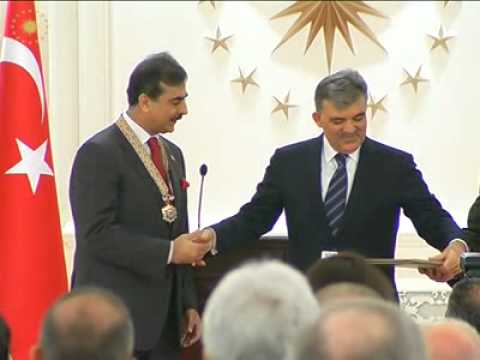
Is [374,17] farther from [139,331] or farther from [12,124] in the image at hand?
[139,331]

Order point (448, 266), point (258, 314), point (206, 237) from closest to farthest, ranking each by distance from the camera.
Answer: point (258, 314), point (448, 266), point (206, 237)

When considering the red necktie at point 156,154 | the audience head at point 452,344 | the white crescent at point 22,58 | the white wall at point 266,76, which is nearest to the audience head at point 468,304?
the audience head at point 452,344

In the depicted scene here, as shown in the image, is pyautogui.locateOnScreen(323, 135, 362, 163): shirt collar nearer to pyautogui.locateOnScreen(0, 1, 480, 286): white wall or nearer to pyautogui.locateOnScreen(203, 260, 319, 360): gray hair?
pyautogui.locateOnScreen(0, 1, 480, 286): white wall

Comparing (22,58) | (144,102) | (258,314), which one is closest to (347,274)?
(258,314)

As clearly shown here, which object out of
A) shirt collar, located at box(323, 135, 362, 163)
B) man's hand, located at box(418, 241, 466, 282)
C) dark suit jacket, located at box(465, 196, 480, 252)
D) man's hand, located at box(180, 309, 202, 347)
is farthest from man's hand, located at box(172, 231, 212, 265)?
dark suit jacket, located at box(465, 196, 480, 252)

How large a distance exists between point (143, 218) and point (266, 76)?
2.41 metres

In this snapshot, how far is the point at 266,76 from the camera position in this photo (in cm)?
627

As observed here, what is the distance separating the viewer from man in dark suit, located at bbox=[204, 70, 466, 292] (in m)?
4.12

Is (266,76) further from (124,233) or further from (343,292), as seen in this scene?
(343,292)

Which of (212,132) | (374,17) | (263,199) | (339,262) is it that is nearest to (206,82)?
(212,132)

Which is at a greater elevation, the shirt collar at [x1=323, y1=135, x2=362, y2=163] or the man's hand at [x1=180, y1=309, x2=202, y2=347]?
the shirt collar at [x1=323, y1=135, x2=362, y2=163]

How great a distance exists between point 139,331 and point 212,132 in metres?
2.44

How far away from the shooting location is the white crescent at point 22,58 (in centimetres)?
502

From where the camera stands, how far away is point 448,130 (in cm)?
623
